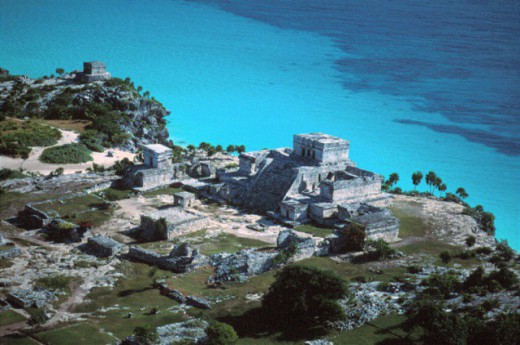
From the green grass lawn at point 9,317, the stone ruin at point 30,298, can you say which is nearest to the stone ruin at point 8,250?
the stone ruin at point 30,298

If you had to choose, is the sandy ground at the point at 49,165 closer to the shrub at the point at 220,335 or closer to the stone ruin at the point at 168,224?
the stone ruin at the point at 168,224

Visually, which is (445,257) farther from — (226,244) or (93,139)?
(93,139)

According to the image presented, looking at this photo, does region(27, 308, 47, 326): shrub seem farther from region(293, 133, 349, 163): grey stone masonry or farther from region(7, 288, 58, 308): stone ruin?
region(293, 133, 349, 163): grey stone masonry

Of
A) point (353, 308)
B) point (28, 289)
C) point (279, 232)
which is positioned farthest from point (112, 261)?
point (353, 308)

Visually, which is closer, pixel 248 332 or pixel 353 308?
pixel 248 332

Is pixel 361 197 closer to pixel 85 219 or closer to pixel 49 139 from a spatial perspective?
pixel 85 219
